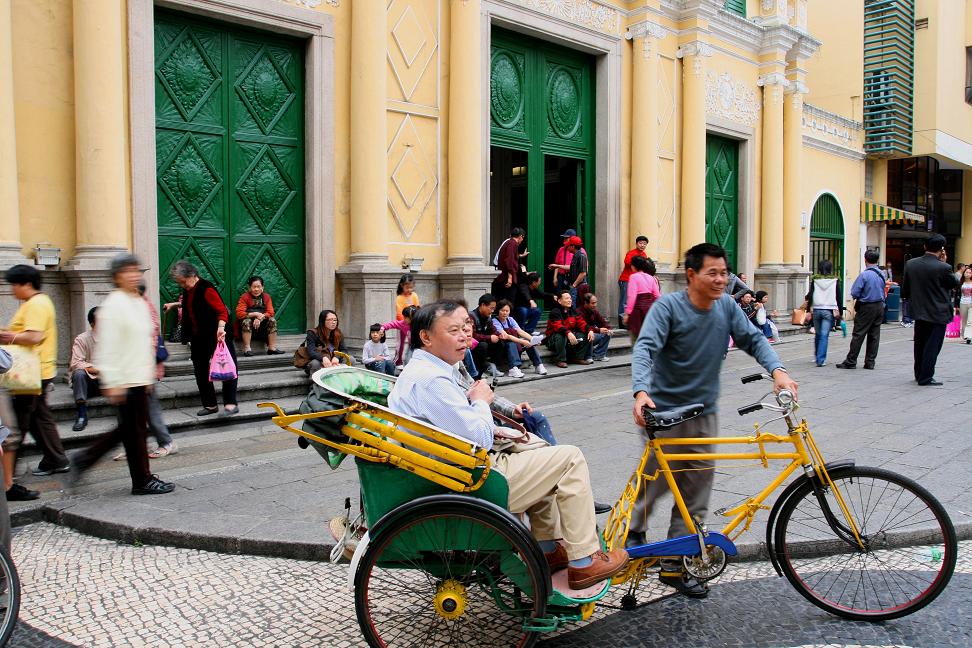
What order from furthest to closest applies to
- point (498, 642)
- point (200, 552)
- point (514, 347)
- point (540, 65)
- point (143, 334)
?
point (540, 65), point (514, 347), point (143, 334), point (200, 552), point (498, 642)

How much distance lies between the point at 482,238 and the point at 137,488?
283 inches

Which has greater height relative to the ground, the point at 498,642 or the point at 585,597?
the point at 585,597

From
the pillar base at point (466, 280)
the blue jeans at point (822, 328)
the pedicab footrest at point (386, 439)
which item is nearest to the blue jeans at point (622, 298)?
the blue jeans at point (822, 328)

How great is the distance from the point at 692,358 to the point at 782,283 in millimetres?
16304

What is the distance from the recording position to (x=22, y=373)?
579 cm

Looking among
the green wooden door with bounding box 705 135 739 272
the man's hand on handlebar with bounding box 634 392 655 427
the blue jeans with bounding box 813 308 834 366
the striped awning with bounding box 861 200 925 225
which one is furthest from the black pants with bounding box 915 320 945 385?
the striped awning with bounding box 861 200 925 225

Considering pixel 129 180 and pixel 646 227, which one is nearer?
pixel 129 180

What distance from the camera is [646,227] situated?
48.8 feet

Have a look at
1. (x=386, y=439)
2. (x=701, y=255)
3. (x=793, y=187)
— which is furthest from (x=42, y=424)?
(x=793, y=187)

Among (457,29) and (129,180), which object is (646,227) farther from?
(129,180)

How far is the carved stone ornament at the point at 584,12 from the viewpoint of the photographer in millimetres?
13105

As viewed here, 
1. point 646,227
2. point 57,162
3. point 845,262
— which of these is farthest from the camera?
point 845,262

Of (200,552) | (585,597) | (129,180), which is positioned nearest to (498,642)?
(585,597)

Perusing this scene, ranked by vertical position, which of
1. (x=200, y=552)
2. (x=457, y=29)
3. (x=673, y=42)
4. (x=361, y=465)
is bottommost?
(x=200, y=552)
